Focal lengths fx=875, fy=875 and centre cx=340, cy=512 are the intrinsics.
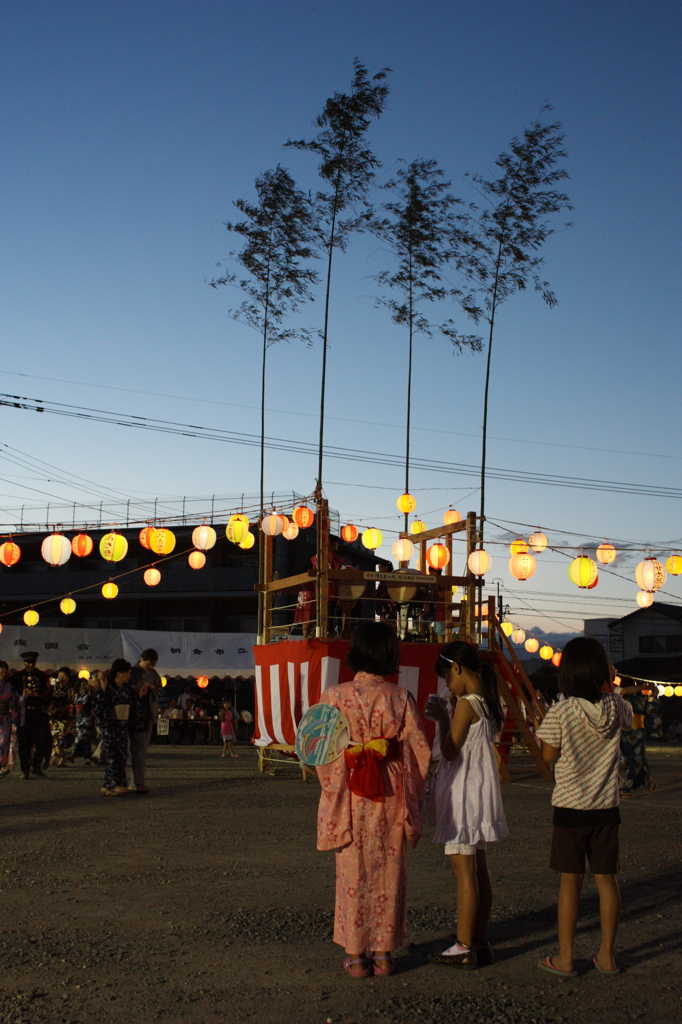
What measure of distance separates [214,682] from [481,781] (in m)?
26.7

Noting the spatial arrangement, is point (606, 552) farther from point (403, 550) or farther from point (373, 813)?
point (373, 813)

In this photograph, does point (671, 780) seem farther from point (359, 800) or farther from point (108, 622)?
point (108, 622)

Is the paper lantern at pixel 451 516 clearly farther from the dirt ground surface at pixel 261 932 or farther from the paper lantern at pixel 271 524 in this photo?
the dirt ground surface at pixel 261 932

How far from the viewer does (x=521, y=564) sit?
1767 centimetres

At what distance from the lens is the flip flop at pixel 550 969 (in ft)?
11.9

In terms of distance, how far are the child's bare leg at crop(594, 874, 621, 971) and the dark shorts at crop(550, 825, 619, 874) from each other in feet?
0.15

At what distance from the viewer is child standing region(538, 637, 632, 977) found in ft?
12.0

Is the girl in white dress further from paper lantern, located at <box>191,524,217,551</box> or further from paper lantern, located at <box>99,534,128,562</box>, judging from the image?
paper lantern, located at <box>191,524,217,551</box>

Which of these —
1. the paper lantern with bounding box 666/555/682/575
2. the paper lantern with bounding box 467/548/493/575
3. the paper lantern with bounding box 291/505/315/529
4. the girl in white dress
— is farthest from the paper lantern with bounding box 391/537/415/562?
the girl in white dress

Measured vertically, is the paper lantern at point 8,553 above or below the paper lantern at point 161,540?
below

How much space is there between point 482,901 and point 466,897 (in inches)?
4.8

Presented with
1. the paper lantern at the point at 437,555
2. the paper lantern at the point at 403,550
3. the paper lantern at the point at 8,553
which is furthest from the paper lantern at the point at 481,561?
the paper lantern at the point at 8,553

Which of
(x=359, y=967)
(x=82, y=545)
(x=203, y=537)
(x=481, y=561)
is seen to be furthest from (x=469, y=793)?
(x=82, y=545)

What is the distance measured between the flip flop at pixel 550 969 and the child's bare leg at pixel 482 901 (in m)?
0.26
